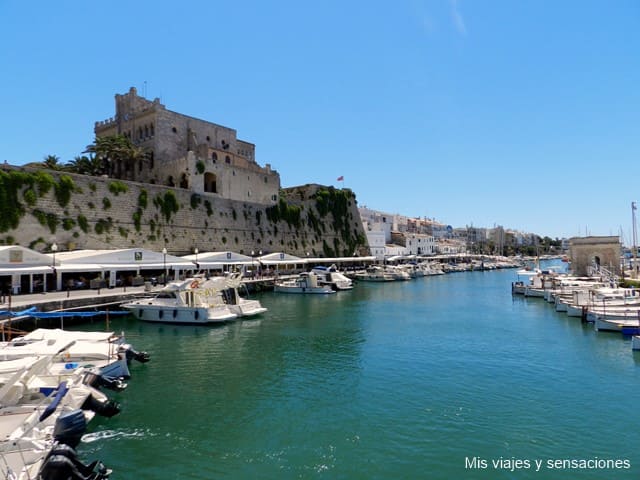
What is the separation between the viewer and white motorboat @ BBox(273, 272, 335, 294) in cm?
3888

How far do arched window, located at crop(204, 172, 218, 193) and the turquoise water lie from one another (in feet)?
90.0

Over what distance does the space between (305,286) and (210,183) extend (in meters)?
17.3

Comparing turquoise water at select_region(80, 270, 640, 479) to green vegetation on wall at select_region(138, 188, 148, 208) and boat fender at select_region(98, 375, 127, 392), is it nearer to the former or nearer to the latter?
boat fender at select_region(98, 375, 127, 392)

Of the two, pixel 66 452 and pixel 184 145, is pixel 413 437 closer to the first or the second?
pixel 66 452

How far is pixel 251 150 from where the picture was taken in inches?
2405

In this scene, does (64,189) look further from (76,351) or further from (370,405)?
(370,405)

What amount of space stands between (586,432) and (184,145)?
4741 centimetres

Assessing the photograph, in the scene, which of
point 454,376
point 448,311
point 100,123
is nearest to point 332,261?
point 448,311

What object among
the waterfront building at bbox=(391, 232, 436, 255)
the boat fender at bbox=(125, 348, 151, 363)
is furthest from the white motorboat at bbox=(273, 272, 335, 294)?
the waterfront building at bbox=(391, 232, 436, 255)

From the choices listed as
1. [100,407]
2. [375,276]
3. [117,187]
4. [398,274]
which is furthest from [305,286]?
[100,407]

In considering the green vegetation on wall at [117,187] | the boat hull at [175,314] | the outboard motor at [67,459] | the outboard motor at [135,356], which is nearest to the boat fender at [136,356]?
the outboard motor at [135,356]

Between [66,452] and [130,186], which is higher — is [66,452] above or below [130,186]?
below

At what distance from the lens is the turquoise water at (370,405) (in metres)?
8.66

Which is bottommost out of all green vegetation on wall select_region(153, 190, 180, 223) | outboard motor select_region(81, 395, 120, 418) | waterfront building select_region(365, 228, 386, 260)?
outboard motor select_region(81, 395, 120, 418)
